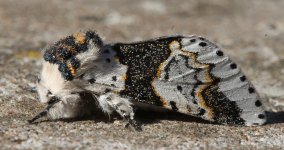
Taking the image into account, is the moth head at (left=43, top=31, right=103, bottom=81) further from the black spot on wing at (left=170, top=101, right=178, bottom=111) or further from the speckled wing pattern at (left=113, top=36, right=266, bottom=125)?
the black spot on wing at (left=170, top=101, right=178, bottom=111)

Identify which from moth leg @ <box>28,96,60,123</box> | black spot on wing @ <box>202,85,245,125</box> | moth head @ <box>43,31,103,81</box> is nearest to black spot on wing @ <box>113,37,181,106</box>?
moth head @ <box>43,31,103,81</box>

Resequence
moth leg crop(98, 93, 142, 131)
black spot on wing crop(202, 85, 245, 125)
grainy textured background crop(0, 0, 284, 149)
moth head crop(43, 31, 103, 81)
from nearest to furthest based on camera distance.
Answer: grainy textured background crop(0, 0, 284, 149) < moth head crop(43, 31, 103, 81) < moth leg crop(98, 93, 142, 131) < black spot on wing crop(202, 85, 245, 125)

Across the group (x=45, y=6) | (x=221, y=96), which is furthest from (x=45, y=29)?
(x=221, y=96)

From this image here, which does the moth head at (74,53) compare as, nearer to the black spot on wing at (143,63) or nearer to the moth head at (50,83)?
the moth head at (50,83)

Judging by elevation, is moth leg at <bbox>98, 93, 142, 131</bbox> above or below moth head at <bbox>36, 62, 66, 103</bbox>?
below

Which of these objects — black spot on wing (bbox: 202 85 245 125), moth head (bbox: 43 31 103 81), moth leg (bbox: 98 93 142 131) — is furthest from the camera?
black spot on wing (bbox: 202 85 245 125)

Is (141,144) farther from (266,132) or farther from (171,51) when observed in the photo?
(266,132)

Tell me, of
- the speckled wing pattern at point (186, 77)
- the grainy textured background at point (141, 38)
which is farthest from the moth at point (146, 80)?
the grainy textured background at point (141, 38)
